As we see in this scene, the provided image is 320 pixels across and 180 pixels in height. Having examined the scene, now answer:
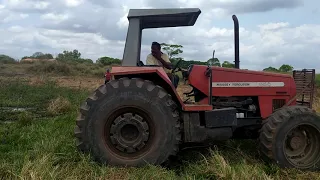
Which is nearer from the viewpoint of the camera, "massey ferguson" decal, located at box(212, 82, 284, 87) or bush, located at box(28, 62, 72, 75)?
"massey ferguson" decal, located at box(212, 82, 284, 87)

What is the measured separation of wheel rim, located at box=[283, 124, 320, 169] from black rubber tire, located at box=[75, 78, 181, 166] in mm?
1910

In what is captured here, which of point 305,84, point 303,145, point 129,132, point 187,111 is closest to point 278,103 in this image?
point 305,84

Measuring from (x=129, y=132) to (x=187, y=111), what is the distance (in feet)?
3.08

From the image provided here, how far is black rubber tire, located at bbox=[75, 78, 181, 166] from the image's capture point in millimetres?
→ 5867

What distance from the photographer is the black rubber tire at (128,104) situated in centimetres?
587

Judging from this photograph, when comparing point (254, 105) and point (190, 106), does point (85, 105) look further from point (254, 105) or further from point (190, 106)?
point (254, 105)

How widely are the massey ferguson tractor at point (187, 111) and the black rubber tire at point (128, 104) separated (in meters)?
0.01

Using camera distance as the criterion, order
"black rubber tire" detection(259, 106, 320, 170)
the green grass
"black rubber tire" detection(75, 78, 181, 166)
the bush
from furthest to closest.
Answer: the bush → "black rubber tire" detection(259, 106, 320, 170) → "black rubber tire" detection(75, 78, 181, 166) → the green grass

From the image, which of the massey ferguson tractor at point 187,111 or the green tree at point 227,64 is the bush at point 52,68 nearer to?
the green tree at point 227,64

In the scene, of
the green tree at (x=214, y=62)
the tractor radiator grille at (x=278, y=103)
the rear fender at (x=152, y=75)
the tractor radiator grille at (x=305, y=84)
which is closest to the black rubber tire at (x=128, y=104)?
the rear fender at (x=152, y=75)

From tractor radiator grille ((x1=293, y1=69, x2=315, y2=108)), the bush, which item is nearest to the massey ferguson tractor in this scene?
tractor radiator grille ((x1=293, y1=69, x2=315, y2=108))

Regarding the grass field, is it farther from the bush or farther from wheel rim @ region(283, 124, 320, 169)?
the bush

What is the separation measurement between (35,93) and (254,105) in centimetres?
1276

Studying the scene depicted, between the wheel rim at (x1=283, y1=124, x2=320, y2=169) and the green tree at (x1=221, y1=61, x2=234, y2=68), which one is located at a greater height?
the green tree at (x1=221, y1=61, x2=234, y2=68)
